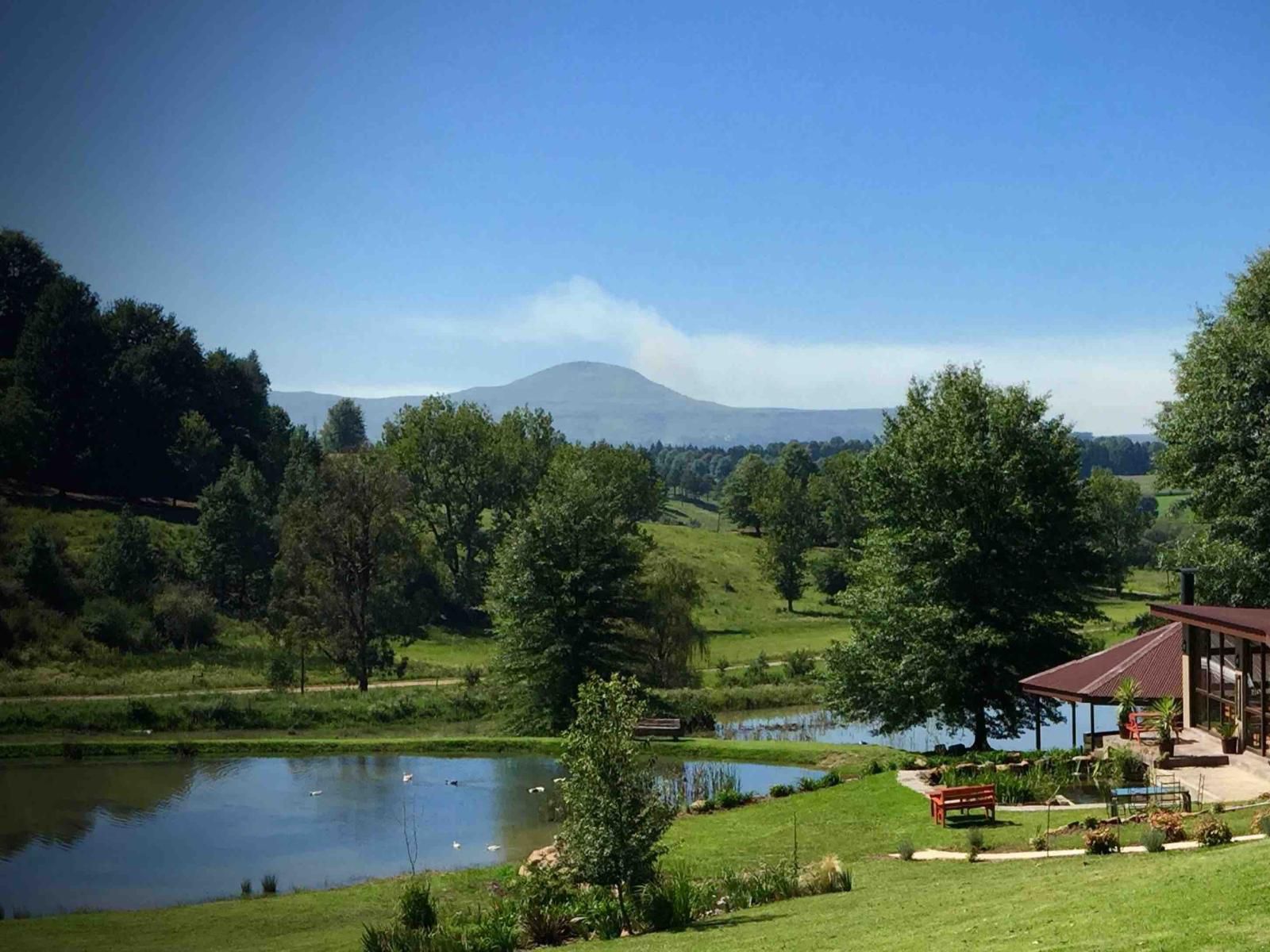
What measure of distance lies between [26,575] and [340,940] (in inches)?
1940

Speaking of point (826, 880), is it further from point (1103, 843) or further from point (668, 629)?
point (668, 629)

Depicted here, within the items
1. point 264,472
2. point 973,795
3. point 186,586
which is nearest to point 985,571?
point 973,795

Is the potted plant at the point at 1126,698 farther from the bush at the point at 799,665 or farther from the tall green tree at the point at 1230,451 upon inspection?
the bush at the point at 799,665

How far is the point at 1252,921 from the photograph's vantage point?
39.1 feet

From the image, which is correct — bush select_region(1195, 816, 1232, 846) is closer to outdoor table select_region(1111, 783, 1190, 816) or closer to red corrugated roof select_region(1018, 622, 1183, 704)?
outdoor table select_region(1111, 783, 1190, 816)

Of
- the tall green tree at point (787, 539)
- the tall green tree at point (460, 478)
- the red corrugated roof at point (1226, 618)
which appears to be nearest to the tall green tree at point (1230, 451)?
the red corrugated roof at point (1226, 618)

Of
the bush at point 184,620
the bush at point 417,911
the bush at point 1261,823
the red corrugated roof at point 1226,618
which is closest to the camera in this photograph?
the bush at point 1261,823

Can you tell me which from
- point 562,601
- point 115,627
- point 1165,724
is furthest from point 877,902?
point 115,627

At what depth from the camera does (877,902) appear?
17500 mm

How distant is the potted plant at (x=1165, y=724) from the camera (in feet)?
82.5

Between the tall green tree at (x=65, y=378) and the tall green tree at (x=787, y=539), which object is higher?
the tall green tree at (x=65, y=378)

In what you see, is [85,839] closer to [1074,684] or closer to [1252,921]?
[1074,684]

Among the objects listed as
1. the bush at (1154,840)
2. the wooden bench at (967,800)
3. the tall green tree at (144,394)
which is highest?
the tall green tree at (144,394)

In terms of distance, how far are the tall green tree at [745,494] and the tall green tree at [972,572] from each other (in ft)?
258
